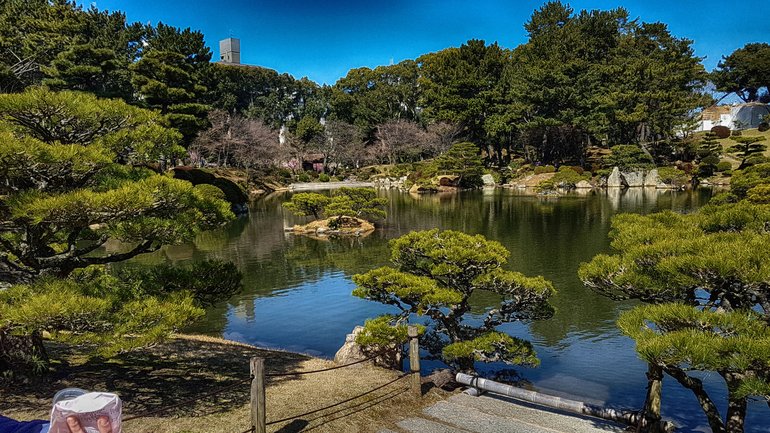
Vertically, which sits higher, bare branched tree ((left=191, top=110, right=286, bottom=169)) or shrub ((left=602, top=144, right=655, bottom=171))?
bare branched tree ((left=191, top=110, right=286, bottom=169))

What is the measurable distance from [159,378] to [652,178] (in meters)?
42.9

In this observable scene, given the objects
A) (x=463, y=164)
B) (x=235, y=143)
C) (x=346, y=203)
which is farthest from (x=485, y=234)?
(x=235, y=143)

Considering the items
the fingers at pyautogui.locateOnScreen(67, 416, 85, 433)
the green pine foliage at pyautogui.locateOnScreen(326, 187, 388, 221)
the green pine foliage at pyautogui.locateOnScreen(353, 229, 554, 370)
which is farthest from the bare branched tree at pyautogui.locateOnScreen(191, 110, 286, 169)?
the fingers at pyautogui.locateOnScreen(67, 416, 85, 433)

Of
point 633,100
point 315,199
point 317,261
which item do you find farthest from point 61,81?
point 633,100

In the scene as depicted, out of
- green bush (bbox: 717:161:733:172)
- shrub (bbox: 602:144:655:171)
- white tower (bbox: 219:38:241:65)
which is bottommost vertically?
green bush (bbox: 717:161:733:172)

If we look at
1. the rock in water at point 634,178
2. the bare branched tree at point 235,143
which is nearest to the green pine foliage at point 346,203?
the bare branched tree at point 235,143

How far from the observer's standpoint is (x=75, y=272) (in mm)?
7160

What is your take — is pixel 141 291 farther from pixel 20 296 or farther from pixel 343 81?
pixel 343 81

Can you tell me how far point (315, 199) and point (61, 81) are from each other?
592 inches

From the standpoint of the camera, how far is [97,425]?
235 cm

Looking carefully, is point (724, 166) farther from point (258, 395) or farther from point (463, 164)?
point (258, 395)

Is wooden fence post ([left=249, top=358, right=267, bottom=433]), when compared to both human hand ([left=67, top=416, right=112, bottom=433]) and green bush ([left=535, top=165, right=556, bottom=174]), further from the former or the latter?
green bush ([left=535, top=165, right=556, bottom=174])

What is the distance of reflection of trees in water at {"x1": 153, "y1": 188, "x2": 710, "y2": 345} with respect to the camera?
1185 cm

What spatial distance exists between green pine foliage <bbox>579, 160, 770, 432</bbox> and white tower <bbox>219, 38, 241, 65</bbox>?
8780cm
